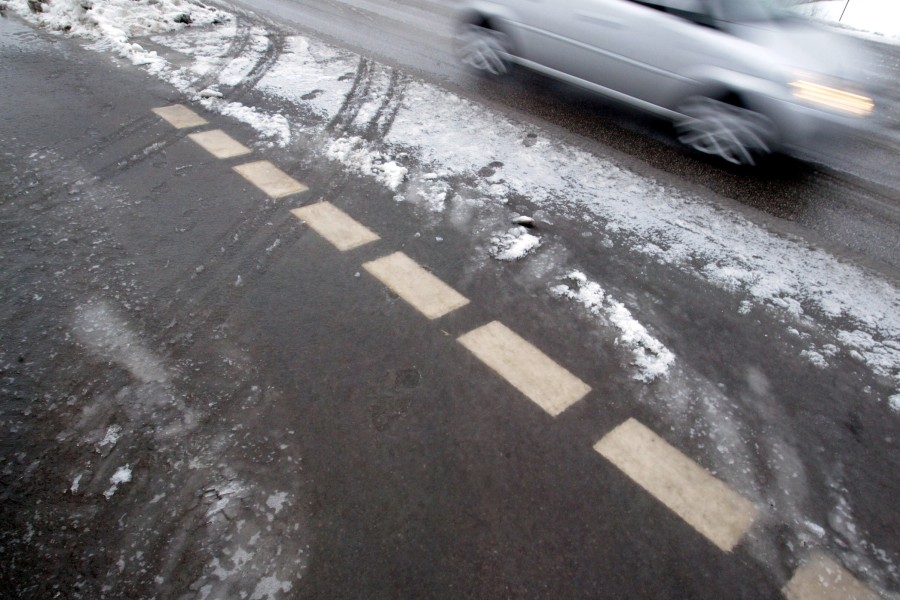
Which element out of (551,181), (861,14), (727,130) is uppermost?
(861,14)

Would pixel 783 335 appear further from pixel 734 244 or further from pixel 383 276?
pixel 383 276

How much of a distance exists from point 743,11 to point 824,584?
455cm

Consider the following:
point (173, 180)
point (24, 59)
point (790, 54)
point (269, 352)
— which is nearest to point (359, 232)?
point (269, 352)

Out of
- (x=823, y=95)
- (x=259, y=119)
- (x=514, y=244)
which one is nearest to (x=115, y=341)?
(x=514, y=244)

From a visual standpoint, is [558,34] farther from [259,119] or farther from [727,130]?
[259,119]

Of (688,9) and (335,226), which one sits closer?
(335,226)

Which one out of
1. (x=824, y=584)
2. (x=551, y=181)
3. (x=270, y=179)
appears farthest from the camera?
(x=551, y=181)

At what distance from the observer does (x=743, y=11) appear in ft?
14.7

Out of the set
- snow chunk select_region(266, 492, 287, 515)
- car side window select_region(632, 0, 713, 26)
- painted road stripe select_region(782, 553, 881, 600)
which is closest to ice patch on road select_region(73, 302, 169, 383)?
snow chunk select_region(266, 492, 287, 515)

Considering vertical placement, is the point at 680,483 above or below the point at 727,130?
below

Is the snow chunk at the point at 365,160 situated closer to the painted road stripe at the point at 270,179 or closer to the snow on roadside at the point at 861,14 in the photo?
the painted road stripe at the point at 270,179

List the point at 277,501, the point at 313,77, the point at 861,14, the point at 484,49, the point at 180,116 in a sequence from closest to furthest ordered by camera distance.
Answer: the point at 277,501 < the point at 180,116 < the point at 313,77 < the point at 484,49 < the point at 861,14

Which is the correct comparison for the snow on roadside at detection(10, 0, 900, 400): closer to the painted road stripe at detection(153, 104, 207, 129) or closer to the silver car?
the painted road stripe at detection(153, 104, 207, 129)

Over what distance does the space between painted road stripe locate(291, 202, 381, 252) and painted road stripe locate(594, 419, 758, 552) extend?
2.06 m
